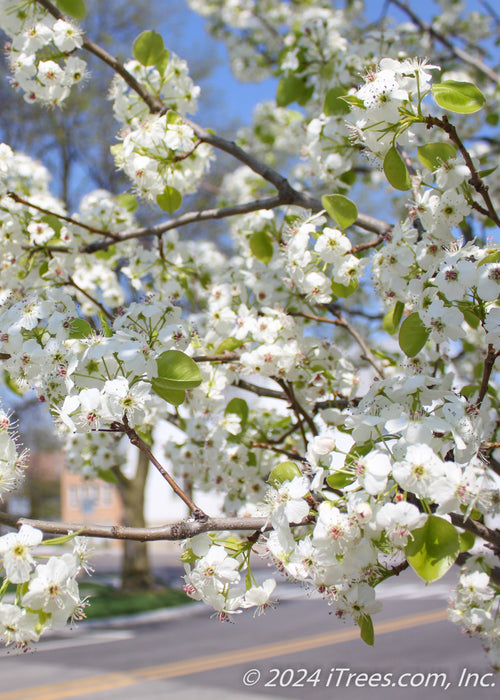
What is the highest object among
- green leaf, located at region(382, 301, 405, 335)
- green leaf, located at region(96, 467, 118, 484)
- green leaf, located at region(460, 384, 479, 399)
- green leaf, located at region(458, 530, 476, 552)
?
green leaf, located at region(382, 301, 405, 335)

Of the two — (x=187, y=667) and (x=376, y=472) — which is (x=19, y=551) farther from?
(x=187, y=667)

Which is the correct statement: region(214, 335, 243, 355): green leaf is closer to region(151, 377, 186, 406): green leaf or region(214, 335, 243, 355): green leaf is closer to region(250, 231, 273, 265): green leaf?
region(250, 231, 273, 265): green leaf

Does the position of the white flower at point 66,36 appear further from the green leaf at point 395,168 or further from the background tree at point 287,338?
the green leaf at point 395,168

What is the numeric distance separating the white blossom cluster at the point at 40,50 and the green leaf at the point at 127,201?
0.54 metres

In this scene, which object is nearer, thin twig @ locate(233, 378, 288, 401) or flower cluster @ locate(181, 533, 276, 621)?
flower cluster @ locate(181, 533, 276, 621)

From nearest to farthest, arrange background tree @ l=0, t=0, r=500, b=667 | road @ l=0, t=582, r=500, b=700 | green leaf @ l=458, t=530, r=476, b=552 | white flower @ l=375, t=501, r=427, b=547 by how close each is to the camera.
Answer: white flower @ l=375, t=501, r=427, b=547 < background tree @ l=0, t=0, r=500, b=667 < green leaf @ l=458, t=530, r=476, b=552 < road @ l=0, t=582, r=500, b=700

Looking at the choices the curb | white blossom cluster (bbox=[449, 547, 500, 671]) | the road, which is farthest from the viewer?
the curb

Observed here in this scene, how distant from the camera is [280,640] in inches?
387

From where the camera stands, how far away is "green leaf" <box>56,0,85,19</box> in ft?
7.26

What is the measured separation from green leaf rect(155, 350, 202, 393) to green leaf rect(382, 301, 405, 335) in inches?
32.8

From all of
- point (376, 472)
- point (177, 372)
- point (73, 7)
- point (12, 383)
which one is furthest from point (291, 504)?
point (73, 7)

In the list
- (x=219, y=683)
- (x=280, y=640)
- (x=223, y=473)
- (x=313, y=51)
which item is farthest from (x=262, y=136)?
(x=280, y=640)

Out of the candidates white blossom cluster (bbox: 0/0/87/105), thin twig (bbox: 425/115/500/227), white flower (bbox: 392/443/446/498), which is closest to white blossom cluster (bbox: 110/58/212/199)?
white blossom cluster (bbox: 0/0/87/105)

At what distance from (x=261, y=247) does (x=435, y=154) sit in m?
0.88
